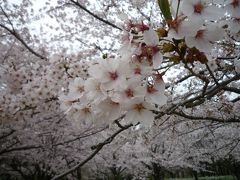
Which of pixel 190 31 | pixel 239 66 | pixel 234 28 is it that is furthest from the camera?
pixel 239 66

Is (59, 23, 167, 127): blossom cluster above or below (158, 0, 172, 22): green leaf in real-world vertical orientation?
below

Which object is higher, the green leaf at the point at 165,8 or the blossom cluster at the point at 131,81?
the green leaf at the point at 165,8

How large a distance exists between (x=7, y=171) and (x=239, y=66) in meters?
19.3

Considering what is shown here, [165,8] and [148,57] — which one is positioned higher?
[165,8]

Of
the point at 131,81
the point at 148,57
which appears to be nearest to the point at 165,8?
the point at 148,57

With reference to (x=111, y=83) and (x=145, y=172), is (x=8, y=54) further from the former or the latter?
(x=145, y=172)

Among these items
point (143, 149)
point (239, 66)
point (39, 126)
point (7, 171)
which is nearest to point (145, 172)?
point (143, 149)

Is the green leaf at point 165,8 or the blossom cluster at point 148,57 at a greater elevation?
the green leaf at point 165,8

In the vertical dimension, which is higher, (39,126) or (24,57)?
(24,57)

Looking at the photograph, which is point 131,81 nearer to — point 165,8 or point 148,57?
point 148,57

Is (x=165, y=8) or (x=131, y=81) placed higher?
(x=165, y=8)

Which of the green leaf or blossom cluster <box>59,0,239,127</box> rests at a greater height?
the green leaf

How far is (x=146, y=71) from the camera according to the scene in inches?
49.9

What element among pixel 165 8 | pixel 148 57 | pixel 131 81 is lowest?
pixel 131 81
